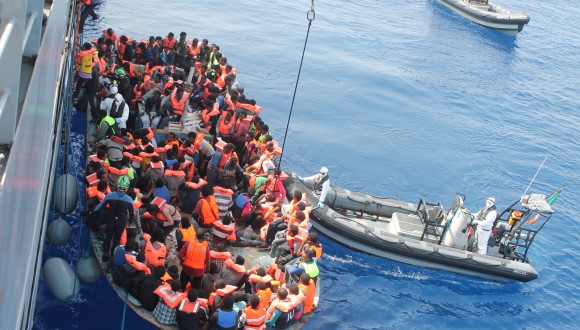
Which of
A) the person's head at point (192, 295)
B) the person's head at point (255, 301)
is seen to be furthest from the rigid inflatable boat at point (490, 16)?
the person's head at point (192, 295)

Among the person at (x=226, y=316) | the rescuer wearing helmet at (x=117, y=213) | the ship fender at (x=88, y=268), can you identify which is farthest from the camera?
the ship fender at (x=88, y=268)

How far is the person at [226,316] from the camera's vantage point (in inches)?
272

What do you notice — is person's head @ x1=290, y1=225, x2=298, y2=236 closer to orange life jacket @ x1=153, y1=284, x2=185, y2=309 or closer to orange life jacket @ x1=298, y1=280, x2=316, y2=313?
Result: orange life jacket @ x1=298, y1=280, x2=316, y2=313

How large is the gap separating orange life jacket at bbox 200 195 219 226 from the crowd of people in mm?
18

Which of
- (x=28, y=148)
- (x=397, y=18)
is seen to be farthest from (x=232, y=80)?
(x=397, y=18)

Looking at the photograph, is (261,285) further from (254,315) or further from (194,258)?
(194,258)

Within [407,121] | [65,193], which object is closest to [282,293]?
[65,193]

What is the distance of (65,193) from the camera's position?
28.5ft

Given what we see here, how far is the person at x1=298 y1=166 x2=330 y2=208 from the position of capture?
11.0 metres

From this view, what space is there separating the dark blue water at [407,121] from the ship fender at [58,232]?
0.81 metres

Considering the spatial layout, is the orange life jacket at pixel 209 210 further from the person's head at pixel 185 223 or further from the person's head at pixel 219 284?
the person's head at pixel 219 284

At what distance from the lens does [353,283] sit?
10922mm

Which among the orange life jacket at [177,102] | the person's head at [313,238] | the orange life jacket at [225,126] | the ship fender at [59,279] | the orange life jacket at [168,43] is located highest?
the orange life jacket at [168,43]

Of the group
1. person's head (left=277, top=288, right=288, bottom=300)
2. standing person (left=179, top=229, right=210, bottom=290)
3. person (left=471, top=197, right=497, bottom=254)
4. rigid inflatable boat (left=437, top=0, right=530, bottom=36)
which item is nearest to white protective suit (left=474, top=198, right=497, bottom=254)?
person (left=471, top=197, right=497, bottom=254)
